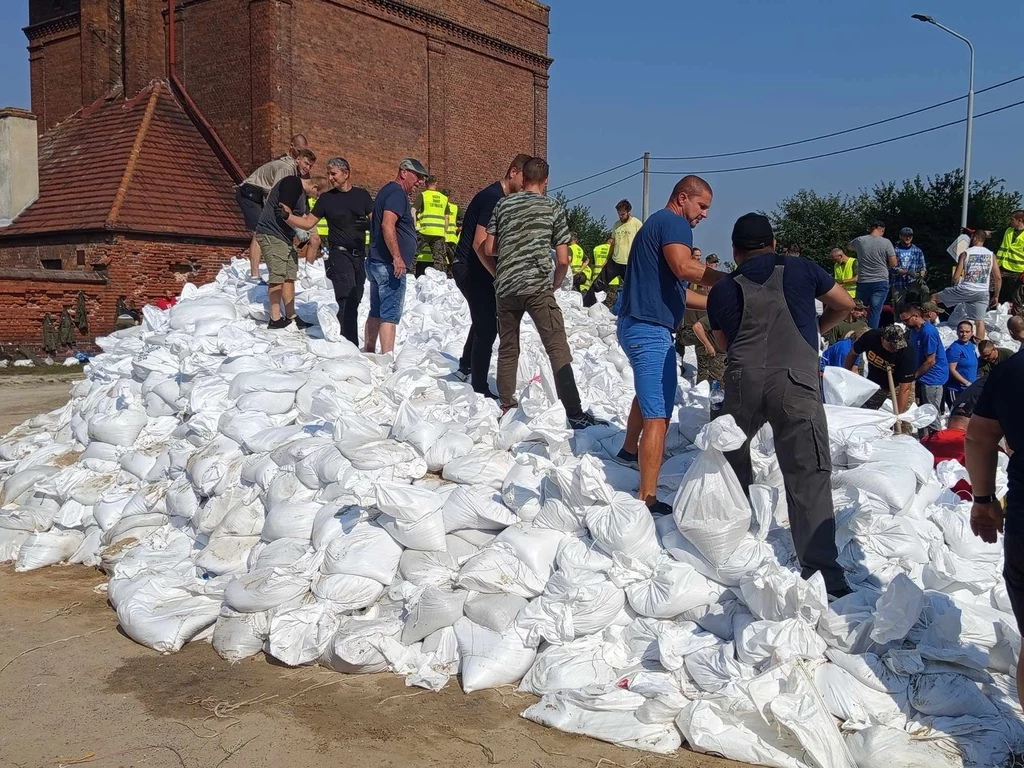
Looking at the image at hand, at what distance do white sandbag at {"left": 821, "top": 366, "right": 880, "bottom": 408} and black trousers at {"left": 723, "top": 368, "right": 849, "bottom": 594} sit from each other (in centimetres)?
187

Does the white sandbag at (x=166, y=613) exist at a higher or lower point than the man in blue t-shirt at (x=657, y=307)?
lower

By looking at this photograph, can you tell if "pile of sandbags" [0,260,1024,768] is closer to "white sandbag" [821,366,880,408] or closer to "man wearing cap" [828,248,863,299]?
"white sandbag" [821,366,880,408]

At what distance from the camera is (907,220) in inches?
975

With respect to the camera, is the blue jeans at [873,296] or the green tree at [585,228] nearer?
the blue jeans at [873,296]

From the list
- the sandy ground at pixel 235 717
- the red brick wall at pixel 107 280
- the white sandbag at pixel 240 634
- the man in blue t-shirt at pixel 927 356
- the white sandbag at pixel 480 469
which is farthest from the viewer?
the red brick wall at pixel 107 280

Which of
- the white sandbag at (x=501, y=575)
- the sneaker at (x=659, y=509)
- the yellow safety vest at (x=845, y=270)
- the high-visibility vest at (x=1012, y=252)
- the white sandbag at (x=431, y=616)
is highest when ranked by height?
the high-visibility vest at (x=1012, y=252)

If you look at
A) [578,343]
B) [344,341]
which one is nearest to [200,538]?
[344,341]

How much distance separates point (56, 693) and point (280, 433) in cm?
209

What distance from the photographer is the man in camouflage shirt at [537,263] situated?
501 cm

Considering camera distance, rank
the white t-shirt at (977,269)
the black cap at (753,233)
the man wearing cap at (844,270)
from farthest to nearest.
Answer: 1. the man wearing cap at (844,270)
2. the white t-shirt at (977,269)
3. the black cap at (753,233)

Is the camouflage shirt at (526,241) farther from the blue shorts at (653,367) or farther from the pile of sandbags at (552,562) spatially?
the blue shorts at (653,367)

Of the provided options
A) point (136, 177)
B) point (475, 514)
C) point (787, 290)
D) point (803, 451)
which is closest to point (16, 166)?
point (136, 177)

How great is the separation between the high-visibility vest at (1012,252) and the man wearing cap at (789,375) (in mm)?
9034

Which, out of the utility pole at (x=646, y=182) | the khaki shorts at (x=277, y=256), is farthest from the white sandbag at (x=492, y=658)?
the utility pole at (x=646, y=182)
